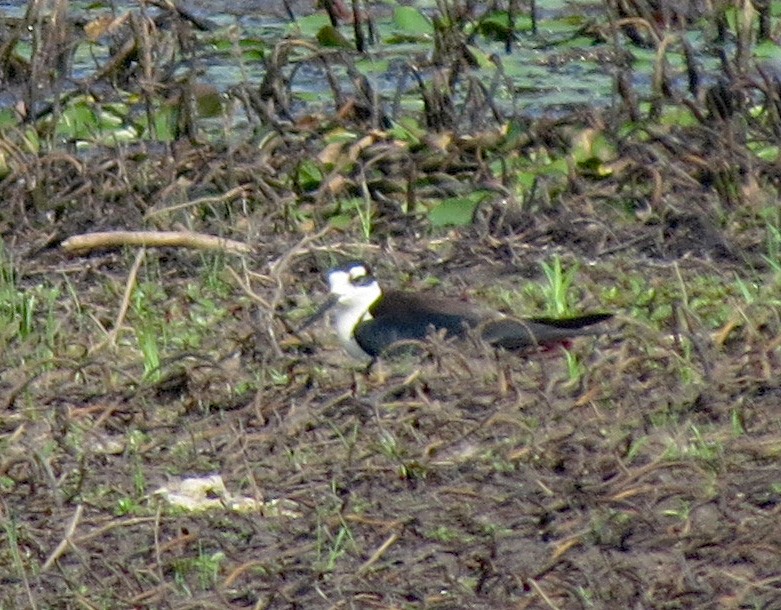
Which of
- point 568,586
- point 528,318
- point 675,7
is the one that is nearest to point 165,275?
point 528,318

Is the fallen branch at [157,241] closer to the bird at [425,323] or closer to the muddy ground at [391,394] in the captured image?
the muddy ground at [391,394]

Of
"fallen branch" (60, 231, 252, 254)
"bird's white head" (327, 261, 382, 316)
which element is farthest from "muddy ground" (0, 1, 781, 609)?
"bird's white head" (327, 261, 382, 316)

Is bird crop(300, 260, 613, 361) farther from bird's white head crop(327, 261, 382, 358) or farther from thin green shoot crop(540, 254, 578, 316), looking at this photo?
thin green shoot crop(540, 254, 578, 316)

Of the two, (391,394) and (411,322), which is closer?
(391,394)

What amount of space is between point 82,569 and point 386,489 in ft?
2.67

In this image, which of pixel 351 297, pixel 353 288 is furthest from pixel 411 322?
pixel 353 288

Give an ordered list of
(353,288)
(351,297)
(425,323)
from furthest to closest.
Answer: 1. (353,288)
2. (351,297)
3. (425,323)

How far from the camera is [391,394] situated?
17.8ft

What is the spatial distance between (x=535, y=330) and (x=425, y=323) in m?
0.35

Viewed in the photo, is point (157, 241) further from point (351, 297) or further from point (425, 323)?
point (425, 323)

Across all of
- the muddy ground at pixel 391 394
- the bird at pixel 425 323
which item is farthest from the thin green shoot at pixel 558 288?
the bird at pixel 425 323

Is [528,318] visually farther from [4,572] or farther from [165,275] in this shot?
[4,572]

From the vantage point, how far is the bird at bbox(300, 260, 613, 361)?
5.68 m

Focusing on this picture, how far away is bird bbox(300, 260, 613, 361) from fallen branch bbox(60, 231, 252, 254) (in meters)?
0.75
